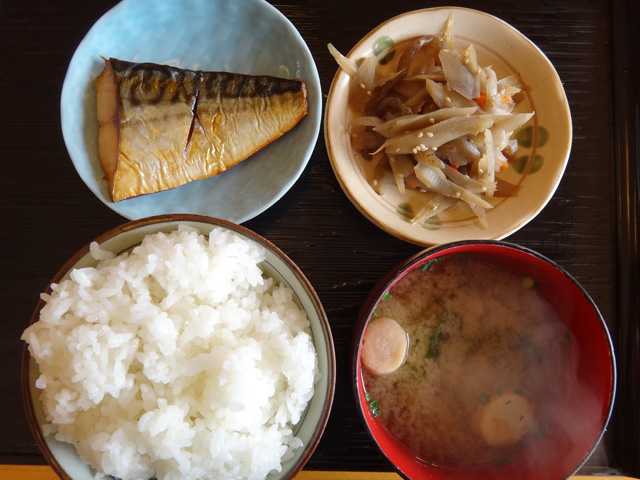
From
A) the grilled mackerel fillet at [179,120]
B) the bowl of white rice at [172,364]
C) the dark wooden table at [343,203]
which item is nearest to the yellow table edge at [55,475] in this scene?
the dark wooden table at [343,203]

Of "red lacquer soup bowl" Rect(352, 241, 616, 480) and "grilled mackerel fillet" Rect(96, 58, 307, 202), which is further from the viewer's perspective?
"grilled mackerel fillet" Rect(96, 58, 307, 202)

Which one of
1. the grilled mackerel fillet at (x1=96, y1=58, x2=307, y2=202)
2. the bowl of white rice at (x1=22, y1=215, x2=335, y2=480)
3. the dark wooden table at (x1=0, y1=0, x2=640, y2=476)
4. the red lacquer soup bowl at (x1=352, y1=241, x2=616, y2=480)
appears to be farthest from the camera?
the dark wooden table at (x1=0, y1=0, x2=640, y2=476)

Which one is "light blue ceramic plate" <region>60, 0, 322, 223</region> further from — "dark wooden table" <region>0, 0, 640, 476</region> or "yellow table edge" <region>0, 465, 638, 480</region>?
"yellow table edge" <region>0, 465, 638, 480</region>

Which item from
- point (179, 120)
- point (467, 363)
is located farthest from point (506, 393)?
point (179, 120)

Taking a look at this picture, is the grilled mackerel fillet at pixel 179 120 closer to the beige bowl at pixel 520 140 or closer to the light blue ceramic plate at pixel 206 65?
the light blue ceramic plate at pixel 206 65

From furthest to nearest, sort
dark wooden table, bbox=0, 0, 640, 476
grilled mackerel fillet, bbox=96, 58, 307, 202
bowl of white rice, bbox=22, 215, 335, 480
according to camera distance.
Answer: dark wooden table, bbox=0, 0, 640, 476 < grilled mackerel fillet, bbox=96, 58, 307, 202 < bowl of white rice, bbox=22, 215, 335, 480

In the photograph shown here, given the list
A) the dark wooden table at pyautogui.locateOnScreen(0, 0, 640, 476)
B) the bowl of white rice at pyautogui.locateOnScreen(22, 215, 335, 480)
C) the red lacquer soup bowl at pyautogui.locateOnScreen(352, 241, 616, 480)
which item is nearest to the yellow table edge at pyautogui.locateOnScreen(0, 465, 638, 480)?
the dark wooden table at pyautogui.locateOnScreen(0, 0, 640, 476)

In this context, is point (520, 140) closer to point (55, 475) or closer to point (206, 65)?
point (206, 65)
